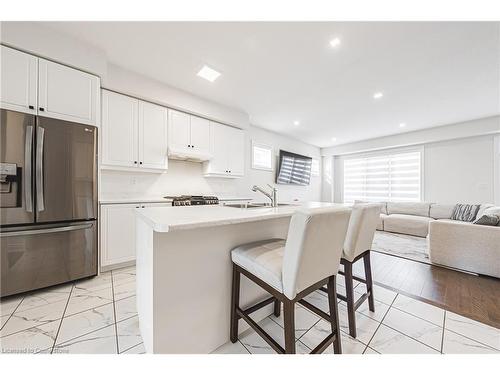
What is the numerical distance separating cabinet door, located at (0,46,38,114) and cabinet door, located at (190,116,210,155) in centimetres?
184

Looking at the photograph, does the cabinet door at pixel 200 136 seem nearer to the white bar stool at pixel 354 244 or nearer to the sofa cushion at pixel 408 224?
the white bar stool at pixel 354 244

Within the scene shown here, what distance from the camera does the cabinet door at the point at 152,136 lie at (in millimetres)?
2848

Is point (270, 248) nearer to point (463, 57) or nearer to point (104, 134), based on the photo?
point (104, 134)

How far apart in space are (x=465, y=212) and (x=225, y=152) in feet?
16.5

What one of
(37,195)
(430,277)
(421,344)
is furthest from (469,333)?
(37,195)

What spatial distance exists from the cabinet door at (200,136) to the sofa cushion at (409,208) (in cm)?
510

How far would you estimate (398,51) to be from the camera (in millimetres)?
2166

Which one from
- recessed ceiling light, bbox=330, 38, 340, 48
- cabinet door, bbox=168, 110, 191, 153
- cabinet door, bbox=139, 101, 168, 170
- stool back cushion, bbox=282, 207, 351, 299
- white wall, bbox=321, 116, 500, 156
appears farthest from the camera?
white wall, bbox=321, 116, 500, 156

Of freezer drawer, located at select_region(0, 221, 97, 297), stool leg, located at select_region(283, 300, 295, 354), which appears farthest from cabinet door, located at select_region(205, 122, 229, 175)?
stool leg, located at select_region(283, 300, 295, 354)

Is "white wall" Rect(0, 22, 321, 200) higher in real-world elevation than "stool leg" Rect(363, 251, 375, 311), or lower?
higher

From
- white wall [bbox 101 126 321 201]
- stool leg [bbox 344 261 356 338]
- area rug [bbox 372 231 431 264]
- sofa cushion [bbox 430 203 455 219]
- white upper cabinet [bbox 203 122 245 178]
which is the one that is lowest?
area rug [bbox 372 231 431 264]

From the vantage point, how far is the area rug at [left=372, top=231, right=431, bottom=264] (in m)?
3.16

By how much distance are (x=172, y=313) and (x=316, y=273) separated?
0.85 metres

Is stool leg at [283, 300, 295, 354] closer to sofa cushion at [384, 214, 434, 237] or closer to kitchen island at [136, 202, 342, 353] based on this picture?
kitchen island at [136, 202, 342, 353]
